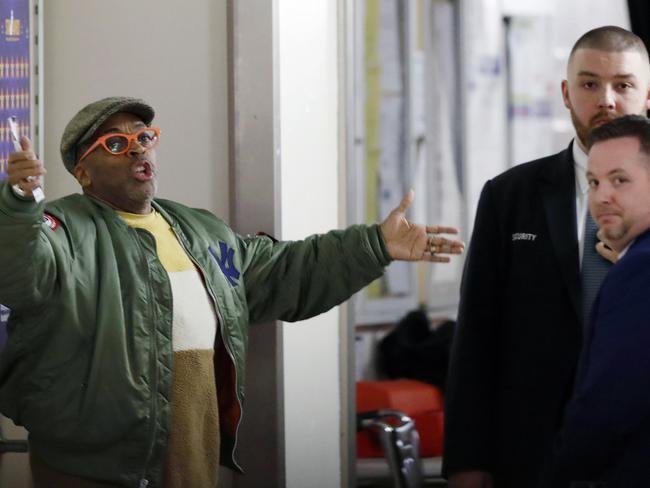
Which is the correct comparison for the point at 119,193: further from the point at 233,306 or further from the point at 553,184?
the point at 553,184

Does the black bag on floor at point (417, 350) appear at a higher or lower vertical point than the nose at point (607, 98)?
lower

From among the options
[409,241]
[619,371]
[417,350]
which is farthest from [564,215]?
[417,350]

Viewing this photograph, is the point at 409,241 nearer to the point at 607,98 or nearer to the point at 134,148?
the point at 607,98

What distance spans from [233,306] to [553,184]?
0.85 meters

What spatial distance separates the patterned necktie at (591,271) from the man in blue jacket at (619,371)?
1.15 feet

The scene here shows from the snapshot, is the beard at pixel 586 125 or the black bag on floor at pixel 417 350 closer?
the beard at pixel 586 125

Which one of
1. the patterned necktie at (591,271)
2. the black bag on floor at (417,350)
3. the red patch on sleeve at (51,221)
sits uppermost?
the red patch on sleeve at (51,221)

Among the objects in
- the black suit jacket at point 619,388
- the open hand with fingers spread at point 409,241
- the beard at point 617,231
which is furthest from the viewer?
the open hand with fingers spread at point 409,241

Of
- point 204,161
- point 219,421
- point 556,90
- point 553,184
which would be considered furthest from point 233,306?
point 556,90

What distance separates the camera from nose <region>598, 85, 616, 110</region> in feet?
8.19

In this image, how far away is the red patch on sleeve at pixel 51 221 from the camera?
7.91 ft

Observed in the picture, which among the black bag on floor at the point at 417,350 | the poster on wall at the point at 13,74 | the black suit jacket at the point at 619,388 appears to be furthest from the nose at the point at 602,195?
the black bag on floor at the point at 417,350

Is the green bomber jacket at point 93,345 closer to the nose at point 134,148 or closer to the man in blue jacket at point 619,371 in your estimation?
the nose at point 134,148

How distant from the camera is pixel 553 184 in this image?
2.61m
